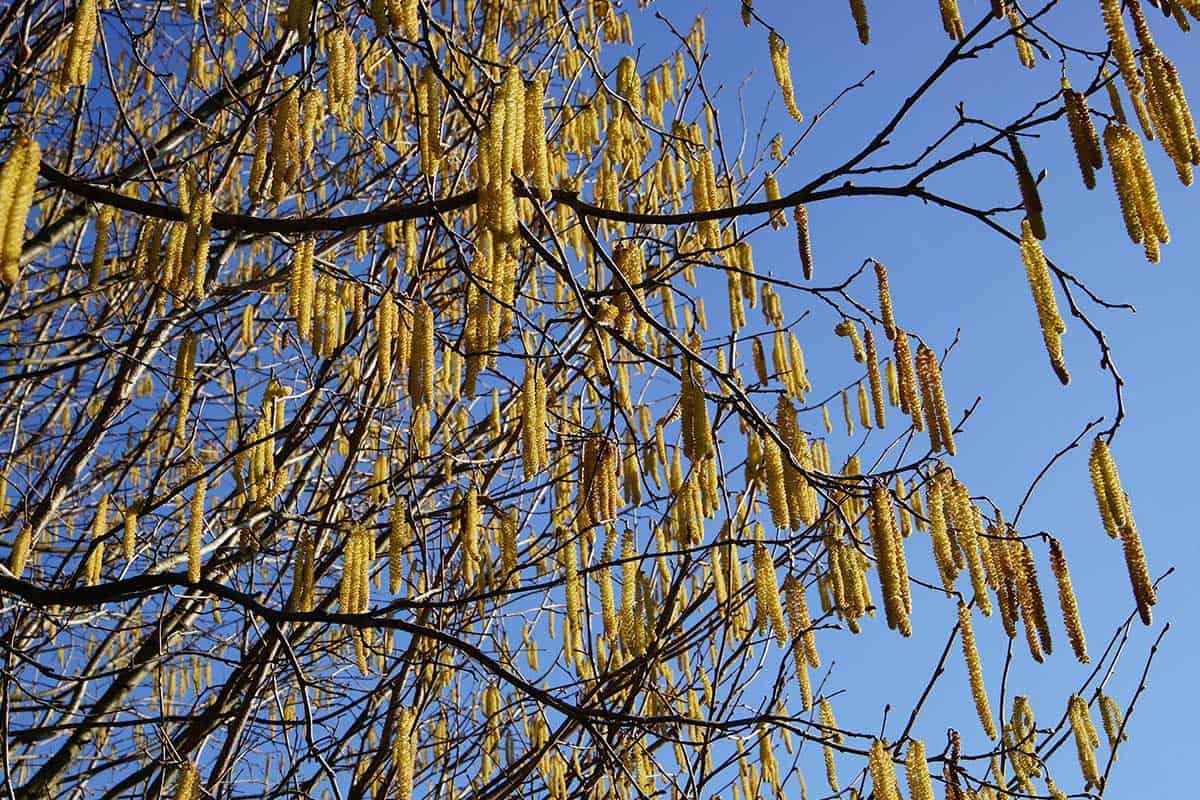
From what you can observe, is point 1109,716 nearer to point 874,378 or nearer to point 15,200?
point 874,378

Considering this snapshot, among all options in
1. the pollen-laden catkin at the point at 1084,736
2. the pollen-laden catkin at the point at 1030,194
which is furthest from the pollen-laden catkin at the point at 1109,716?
the pollen-laden catkin at the point at 1030,194

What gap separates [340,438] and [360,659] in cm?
130

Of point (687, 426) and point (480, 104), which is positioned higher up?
point (480, 104)

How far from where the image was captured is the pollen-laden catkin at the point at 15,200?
4.64ft

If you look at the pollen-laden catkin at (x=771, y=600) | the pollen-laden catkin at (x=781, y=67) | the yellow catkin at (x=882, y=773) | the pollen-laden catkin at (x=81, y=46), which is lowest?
the yellow catkin at (x=882, y=773)

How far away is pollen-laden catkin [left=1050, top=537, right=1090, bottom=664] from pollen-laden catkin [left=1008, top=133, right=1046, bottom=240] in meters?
0.71

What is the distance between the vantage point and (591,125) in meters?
4.29

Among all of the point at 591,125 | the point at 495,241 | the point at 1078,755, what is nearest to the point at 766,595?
the point at 495,241

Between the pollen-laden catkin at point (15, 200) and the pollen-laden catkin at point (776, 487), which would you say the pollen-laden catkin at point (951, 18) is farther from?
the pollen-laden catkin at point (15, 200)

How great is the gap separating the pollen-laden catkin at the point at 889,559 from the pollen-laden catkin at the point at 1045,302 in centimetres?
42

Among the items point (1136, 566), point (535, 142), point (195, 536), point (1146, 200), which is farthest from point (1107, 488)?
point (195, 536)

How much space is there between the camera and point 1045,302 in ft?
6.01

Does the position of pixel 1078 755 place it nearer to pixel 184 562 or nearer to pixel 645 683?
pixel 645 683

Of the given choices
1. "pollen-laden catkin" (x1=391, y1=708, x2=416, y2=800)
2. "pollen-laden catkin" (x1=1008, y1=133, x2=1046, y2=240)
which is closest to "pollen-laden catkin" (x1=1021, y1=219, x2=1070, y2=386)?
"pollen-laden catkin" (x1=1008, y1=133, x2=1046, y2=240)
